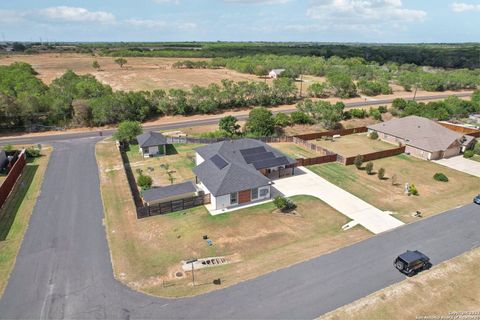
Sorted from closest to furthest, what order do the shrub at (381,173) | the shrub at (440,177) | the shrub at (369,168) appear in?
the shrub at (381,173), the shrub at (440,177), the shrub at (369,168)

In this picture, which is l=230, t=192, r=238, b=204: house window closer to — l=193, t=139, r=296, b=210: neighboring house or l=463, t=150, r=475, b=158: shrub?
l=193, t=139, r=296, b=210: neighboring house

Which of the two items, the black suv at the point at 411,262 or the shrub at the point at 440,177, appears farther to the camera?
the shrub at the point at 440,177

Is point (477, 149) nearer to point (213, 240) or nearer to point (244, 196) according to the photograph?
point (244, 196)

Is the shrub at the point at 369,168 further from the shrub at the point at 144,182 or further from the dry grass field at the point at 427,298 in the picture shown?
the shrub at the point at 144,182

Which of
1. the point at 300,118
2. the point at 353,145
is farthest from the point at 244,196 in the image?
the point at 300,118

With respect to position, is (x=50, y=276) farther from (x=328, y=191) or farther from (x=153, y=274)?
(x=328, y=191)

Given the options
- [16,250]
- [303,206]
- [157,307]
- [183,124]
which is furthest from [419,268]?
[183,124]

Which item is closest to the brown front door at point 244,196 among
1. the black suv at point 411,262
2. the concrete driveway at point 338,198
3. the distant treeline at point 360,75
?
the concrete driveway at point 338,198
